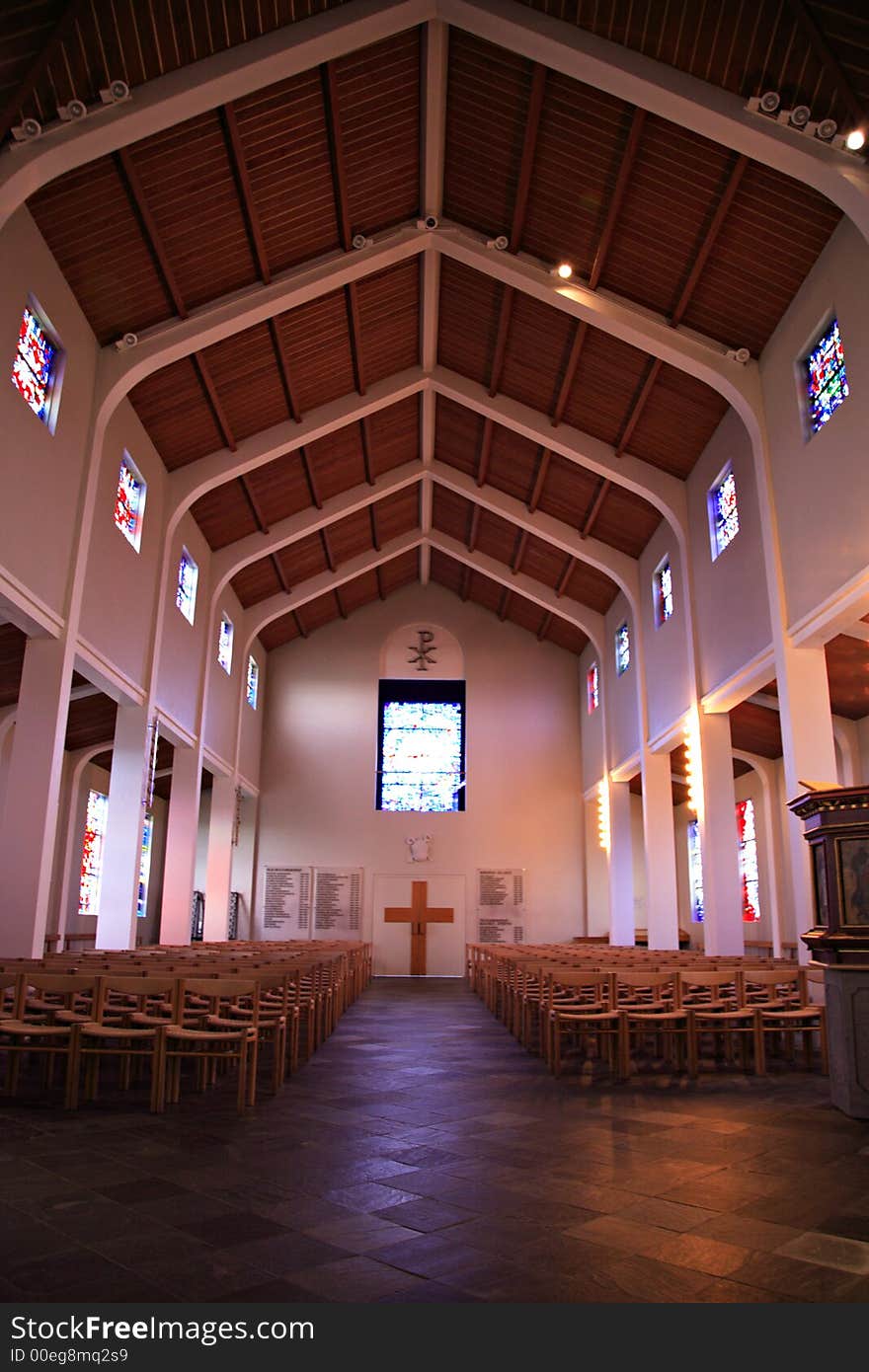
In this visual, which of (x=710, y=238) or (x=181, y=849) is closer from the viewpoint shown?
(x=710, y=238)

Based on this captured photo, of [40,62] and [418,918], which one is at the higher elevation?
[40,62]

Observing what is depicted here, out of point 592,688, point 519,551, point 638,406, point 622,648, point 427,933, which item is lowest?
point 427,933

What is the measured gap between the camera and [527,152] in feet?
31.3

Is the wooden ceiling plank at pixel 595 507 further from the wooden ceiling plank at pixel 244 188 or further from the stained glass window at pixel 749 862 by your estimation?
the stained glass window at pixel 749 862

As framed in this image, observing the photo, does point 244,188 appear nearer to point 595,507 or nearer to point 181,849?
point 595,507

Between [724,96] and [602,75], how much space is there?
105 cm

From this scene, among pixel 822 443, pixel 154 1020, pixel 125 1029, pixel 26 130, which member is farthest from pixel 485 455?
pixel 125 1029

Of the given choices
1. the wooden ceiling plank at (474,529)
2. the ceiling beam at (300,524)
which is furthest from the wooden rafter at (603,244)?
the wooden ceiling plank at (474,529)

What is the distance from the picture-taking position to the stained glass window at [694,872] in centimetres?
1947

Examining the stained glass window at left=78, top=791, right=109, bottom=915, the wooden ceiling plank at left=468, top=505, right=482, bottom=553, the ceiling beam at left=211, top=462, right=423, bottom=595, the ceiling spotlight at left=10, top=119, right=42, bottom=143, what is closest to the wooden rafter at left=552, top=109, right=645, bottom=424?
the ceiling beam at left=211, top=462, right=423, bottom=595

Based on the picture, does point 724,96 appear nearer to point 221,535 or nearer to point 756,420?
point 756,420

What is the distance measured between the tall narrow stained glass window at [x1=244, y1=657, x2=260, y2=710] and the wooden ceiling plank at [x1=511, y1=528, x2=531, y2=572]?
18.7 feet

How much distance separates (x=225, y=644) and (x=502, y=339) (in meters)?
7.69

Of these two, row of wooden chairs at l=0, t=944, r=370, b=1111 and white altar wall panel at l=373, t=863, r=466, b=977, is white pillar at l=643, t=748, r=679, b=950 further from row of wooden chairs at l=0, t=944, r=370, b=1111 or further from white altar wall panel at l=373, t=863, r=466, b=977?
row of wooden chairs at l=0, t=944, r=370, b=1111
